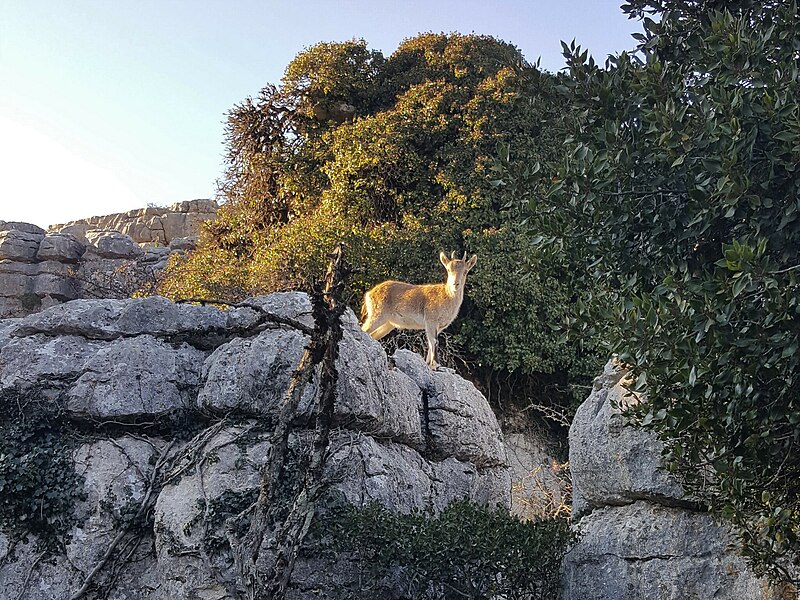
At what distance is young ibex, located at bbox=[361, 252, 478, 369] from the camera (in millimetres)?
13586

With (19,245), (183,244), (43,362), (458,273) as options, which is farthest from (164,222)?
(43,362)

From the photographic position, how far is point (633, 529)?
7078 mm

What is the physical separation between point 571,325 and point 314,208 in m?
14.5

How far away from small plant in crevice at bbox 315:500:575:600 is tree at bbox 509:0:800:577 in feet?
5.45

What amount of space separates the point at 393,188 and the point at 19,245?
12352 mm

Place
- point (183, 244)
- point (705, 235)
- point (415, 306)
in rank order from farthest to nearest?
point (183, 244), point (415, 306), point (705, 235)

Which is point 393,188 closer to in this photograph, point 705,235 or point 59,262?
point 59,262

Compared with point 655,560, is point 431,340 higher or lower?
higher

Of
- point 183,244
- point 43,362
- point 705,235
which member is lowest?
point 43,362

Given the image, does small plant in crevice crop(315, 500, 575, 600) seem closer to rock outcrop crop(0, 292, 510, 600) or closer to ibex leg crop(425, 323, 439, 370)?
rock outcrop crop(0, 292, 510, 600)

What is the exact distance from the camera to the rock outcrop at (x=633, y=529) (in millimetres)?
6570

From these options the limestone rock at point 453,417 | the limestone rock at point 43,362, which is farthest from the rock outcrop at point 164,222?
the limestone rock at point 43,362

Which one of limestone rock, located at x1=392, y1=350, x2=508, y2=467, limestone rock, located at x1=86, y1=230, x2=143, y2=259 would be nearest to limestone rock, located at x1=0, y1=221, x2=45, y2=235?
limestone rock, located at x1=86, y1=230, x2=143, y2=259

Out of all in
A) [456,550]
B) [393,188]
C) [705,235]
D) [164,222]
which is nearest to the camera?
[705,235]
